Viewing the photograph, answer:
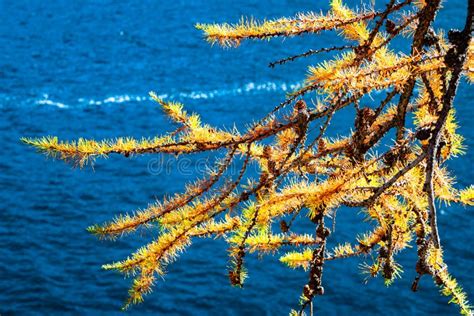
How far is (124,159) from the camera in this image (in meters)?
7.95

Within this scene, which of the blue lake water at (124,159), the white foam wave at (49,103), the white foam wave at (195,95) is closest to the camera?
the blue lake water at (124,159)

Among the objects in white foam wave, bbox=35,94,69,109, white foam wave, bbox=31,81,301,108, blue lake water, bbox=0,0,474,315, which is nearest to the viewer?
blue lake water, bbox=0,0,474,315

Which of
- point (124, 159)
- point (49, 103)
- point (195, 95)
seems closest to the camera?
point (124, 159)

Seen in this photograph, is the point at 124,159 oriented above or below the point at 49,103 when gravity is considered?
below

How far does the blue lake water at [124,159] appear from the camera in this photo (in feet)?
19.9

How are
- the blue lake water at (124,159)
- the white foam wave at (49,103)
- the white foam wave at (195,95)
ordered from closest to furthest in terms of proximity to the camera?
the blue lake water at (124,159) < the white foam wave at (49,103) < the white foam wave at (195,95)

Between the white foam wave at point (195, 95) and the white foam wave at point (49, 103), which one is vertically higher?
the white foam wave at point (195, 95)

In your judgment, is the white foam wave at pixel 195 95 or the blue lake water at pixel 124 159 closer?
the blue lake water at pixel 124 159

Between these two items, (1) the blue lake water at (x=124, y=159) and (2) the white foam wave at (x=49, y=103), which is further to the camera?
(2) the white foam wave at (x=49, y=103)

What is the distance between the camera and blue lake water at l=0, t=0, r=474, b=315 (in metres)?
6.07

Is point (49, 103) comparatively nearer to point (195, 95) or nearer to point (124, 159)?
point (124, 159)

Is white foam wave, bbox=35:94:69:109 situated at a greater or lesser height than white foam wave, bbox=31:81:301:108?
lesser

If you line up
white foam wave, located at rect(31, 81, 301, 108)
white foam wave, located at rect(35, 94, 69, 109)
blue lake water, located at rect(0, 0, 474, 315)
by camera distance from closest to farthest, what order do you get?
blue lake water, located at rect(0, 0, 474, 315) < white foam wave, located at rect(35, 94, 69, 109) < white foam wave, located at rect(31, 81, 301, 108)

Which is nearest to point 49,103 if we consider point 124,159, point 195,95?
point 124,159
